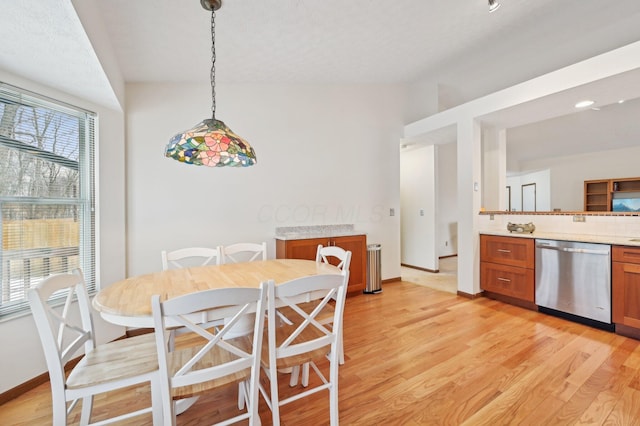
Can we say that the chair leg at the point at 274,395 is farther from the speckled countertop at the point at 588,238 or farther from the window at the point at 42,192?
the speckled countertop at the point at 588,238

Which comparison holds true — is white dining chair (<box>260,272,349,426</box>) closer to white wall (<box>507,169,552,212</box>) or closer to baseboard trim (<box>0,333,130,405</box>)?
baseboard trim (<box>0,333,130,405</box>)

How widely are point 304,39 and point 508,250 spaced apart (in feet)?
10.5

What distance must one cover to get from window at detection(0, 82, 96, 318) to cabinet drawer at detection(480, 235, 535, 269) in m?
4.22

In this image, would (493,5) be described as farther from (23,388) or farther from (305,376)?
(23,388)

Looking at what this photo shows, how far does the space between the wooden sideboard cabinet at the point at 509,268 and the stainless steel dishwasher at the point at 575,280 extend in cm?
8

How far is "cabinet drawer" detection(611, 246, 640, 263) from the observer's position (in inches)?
94.0

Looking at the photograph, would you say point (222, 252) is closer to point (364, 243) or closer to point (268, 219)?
point (268, 219)

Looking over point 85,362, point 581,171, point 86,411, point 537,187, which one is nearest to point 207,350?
point 85,362

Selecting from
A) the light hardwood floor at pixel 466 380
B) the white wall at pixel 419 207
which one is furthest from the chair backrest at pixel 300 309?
the white wall at pixel 419 207

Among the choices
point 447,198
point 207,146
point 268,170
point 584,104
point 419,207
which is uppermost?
point 584,104

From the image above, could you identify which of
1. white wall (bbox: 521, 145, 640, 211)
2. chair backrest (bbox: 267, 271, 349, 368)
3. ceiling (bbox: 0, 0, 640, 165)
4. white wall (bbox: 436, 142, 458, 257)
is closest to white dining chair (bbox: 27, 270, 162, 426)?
chair backrest (bbox: 267, 271, 349, 368)

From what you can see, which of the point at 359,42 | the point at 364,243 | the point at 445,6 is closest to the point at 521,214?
the point at 364,243

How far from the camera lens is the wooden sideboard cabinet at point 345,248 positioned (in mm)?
3348

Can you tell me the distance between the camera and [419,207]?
17.0 ft
